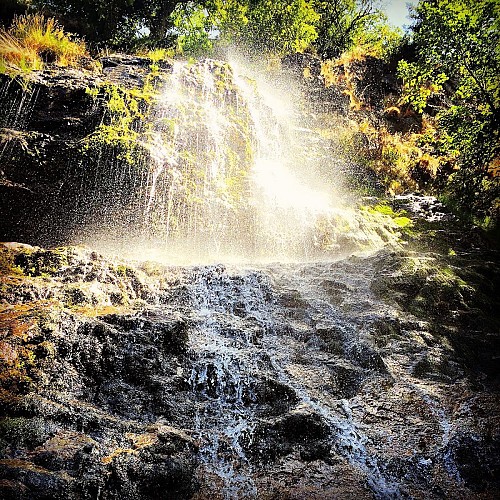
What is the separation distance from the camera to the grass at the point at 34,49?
763cm

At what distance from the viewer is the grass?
25.0 ft

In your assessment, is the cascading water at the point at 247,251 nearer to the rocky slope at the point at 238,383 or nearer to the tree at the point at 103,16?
the rocky slope at the point at 238,383

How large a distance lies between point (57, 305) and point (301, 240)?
18.1 feet

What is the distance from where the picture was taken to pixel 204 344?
4477 millimetres

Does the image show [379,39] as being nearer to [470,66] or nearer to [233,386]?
[470,66]

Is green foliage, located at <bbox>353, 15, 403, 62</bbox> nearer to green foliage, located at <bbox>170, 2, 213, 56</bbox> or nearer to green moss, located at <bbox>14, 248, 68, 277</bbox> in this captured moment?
green foliage, located at <bbox>170, 2, 213, 56</bbox>

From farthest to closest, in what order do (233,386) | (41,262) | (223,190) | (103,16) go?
(103,16) < (223,190) < (41,262) < (233,386)

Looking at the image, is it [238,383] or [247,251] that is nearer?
[238,383]

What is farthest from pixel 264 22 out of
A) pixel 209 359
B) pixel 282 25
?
pixel 209 359

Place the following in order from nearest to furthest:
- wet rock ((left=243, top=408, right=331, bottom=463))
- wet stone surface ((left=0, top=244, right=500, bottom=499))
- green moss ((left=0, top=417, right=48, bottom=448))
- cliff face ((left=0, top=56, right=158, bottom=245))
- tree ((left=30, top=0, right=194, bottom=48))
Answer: green moss ((left=0, top=417, right=48, bottom=448))
wet stone surface ((left=0, top=244, right=500, bottom=499))
wet rock ((left=243, top=408, right=331, bottom=463))
cliff face ((left=0, top=56, right=158, bottom=245))
tree ((left=30, top=0, right=194, bottom=48))

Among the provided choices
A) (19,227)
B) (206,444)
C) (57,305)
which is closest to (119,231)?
(19,227)

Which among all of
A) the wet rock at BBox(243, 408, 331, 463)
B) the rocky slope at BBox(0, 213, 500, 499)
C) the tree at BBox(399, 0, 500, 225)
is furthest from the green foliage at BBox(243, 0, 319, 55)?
the wet rock at BBox(243, 408, 331, 463)

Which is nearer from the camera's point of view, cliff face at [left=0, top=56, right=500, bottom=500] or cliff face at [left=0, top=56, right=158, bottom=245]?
cliff face at [left=0, top=56, right=500, bottom=500]

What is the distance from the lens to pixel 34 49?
855 cm
